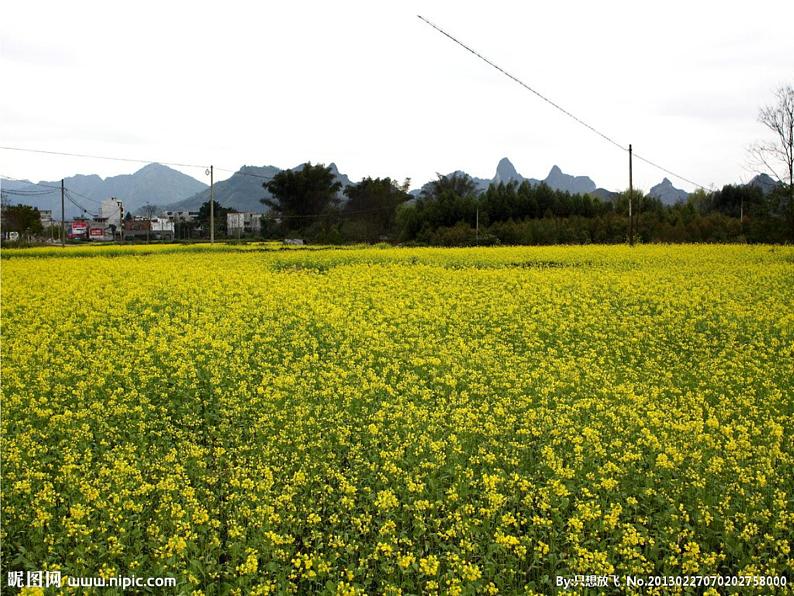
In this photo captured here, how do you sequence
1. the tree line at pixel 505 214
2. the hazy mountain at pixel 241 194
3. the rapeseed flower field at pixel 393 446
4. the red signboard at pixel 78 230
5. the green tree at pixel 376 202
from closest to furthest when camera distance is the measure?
the rapeseed flower field at pixel 393 446 → the tree line at pixel 505 214 → the green tree at pixel 376 202 → the red signboard at pixel 78 230 → the hazy mountain at pixel 241 194

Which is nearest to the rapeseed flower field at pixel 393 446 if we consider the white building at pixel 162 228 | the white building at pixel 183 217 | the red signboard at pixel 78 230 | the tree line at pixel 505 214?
the tree line at pixel 505 214

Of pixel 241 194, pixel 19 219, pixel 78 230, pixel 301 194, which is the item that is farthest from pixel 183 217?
pixel 241 194

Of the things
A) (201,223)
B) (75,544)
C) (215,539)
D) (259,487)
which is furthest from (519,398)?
(201,223)

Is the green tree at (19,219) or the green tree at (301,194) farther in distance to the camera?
the green tree at (301,194)

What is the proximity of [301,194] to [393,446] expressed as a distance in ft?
222

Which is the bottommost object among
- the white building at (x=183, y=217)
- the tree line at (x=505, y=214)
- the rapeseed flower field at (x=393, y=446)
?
the rapeseed flower field at (x=393, y=446)

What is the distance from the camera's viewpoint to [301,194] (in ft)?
233

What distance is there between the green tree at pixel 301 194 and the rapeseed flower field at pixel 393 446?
6045 cm

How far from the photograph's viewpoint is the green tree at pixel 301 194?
2781 inches

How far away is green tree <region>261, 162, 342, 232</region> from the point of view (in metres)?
70.6

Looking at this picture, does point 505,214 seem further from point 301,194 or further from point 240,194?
point 240,194

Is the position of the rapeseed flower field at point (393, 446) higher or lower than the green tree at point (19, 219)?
lower

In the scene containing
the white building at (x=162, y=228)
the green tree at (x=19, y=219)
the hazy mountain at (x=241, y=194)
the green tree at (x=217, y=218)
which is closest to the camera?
the green tree at (x=19, y=219)

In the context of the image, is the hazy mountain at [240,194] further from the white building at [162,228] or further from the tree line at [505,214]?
the tree line at [505,214]
